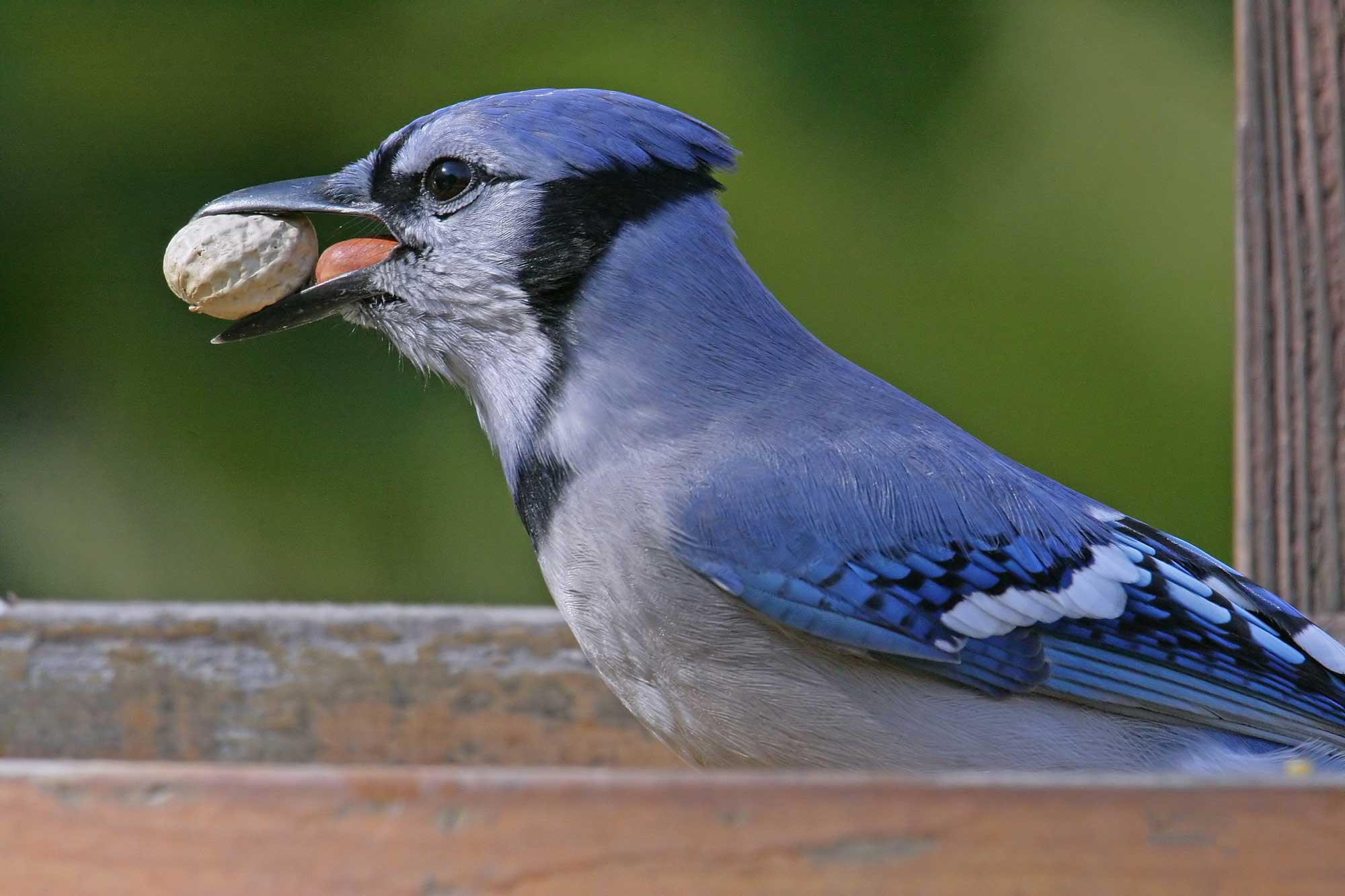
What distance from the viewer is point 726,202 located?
8.71 ft

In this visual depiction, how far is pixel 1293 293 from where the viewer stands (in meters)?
1.54

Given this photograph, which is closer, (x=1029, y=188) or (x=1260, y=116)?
(x=1260, y=116)

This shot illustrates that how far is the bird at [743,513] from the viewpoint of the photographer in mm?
1264

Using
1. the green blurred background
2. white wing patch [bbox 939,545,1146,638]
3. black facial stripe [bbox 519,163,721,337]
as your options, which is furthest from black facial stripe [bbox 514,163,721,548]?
the green blurred background

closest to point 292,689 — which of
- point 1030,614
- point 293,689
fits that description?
point 293,689

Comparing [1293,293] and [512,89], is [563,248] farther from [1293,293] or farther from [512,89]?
[512,89]

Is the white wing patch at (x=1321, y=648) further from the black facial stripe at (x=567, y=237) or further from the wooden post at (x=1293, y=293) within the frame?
the black facial stripe at (x=567, y=237)

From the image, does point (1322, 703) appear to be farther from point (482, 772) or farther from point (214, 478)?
point (214, 478)

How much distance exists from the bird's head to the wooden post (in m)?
0.52

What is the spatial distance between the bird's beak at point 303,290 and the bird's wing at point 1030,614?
17.3 inches

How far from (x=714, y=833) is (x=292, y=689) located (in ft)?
3.02

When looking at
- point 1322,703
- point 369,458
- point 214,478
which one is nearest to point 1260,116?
point 1322,703

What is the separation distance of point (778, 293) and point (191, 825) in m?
2.05

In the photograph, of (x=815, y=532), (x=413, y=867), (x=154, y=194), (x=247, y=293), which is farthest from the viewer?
(x=154, y=194)
